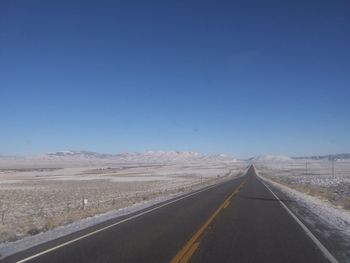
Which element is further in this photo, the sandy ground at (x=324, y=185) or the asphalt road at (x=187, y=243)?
the sandy ground at (x=324, y=185)

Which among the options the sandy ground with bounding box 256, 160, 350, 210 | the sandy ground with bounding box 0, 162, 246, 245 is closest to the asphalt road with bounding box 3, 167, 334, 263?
the sandy ground with bounding box 0, 162, 246, 245

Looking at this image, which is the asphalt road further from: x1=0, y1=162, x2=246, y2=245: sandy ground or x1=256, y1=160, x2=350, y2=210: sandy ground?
x1=256, y1=160, x2=350, y2=210: sandy ground

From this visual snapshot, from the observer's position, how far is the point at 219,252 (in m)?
9.50

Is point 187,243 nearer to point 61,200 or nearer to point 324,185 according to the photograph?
point 61,200

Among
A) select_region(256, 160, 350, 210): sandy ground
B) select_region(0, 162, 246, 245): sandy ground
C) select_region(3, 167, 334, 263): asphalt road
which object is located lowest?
select_region(0, 162, 246, 245): sandy ground

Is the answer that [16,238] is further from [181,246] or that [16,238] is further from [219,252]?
[219,252]

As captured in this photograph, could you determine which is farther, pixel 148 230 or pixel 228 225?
pixel 228 225

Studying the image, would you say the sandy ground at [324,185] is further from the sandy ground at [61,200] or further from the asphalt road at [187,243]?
the asphalt road at [187,243]

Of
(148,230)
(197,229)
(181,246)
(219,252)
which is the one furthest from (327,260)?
(148,230)

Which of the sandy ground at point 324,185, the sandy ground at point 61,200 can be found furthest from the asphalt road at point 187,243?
the sandy ground at point 324,185

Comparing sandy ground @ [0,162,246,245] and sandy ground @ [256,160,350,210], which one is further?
sandy ground @ [256,160,350,210]

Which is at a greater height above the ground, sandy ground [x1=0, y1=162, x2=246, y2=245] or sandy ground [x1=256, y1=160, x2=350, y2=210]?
sandy ground [x1=256, y1=160, x2=350, y2=210]

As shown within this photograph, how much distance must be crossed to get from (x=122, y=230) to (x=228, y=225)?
3.62 metres

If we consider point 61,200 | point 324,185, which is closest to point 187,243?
point 61,200
